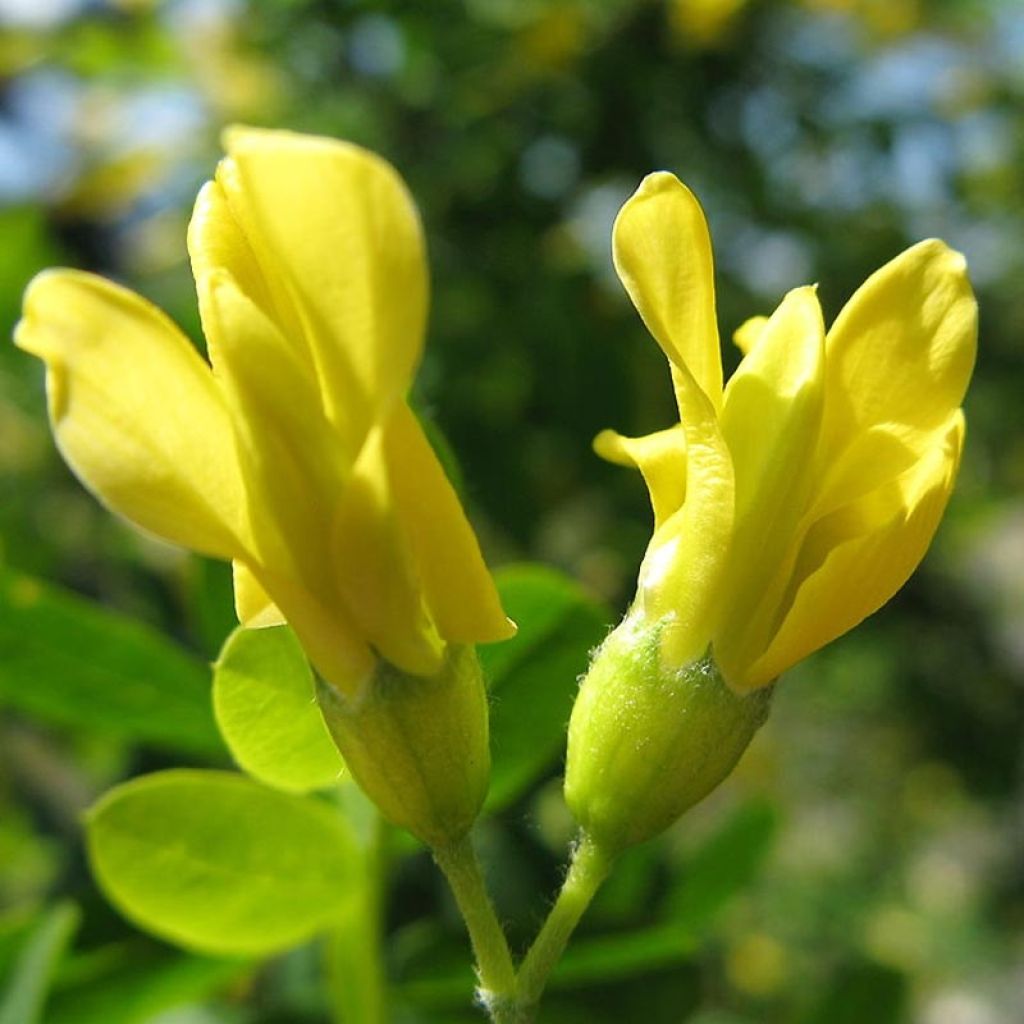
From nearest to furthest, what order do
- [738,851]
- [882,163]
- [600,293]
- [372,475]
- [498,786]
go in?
[372,475] < [498,786] < [738,851] < [600,293] < [882,163]

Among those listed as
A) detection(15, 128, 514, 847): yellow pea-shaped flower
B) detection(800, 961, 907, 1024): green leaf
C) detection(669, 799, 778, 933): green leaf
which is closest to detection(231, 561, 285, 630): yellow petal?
detection(15, 128, 514, 847): yellow pea-shaped flower

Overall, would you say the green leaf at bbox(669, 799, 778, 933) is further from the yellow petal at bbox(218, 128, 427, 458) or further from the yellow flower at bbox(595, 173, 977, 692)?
the yellow petal at bbox(218, 128, 427, 458)

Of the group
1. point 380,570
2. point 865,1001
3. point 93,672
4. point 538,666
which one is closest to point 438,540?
point 380,570

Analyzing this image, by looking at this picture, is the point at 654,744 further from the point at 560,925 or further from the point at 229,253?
the point at 229,253

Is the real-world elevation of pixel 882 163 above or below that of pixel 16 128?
below

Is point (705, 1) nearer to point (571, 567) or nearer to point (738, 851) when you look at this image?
point (571, 567)

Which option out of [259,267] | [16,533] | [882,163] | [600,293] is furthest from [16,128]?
[259,267]

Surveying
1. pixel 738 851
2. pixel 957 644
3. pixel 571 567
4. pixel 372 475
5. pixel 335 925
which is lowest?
pixel 957 644

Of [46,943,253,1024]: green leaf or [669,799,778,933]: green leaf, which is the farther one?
[669,799,778,933]: green leaf
